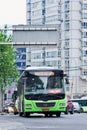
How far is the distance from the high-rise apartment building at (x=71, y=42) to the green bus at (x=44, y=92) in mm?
90569

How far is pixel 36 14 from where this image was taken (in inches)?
5856

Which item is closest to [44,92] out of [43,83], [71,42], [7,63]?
[43,83]

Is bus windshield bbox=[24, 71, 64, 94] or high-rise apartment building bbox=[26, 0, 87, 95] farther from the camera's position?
high-rise apartment building bbox=[26, 0, 87, 95]

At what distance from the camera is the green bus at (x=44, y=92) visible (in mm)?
40781

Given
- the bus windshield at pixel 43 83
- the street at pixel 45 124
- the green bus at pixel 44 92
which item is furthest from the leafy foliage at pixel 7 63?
the street at pixel 45 124

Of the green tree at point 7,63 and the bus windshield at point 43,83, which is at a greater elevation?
the bus windshield at point 43,83

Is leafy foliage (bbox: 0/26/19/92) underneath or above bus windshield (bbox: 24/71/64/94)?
underneath

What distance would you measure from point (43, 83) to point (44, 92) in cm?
55

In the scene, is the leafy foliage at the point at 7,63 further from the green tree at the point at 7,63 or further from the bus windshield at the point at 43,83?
the bus windshield at the point at 43,83

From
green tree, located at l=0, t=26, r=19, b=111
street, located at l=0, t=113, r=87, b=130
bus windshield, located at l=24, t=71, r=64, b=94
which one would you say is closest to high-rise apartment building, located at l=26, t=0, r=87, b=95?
green tree, located at l=0, t=26, r=19, b=111

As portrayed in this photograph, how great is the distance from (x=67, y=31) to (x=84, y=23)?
11.9 feet

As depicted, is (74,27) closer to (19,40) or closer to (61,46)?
(61,46)

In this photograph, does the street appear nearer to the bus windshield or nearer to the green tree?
the bus windshield

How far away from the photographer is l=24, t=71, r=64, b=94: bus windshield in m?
40.8
